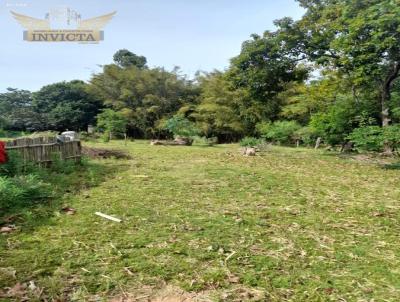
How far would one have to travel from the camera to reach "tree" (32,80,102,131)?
24.0m

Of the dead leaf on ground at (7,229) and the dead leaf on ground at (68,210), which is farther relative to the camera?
the dead leaf on ground at (68,210)

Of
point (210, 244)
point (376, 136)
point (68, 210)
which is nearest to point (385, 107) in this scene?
point (376, 136)

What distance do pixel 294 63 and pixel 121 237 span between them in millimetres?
9707

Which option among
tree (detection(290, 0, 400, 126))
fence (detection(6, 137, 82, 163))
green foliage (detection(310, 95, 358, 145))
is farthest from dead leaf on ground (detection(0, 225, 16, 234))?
green foliage (detection(310, 95, 358, 145))

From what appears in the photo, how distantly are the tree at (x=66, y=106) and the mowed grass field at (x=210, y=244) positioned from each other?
19982mm

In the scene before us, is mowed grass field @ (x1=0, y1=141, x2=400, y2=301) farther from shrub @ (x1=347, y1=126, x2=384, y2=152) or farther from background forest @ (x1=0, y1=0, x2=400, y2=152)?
background forest @ (x1=0, y1=0, x2=400, y2=152)

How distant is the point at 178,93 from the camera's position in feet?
75.8

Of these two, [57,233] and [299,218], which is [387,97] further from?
[57,233]

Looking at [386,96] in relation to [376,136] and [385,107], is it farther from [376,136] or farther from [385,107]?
[376,136]

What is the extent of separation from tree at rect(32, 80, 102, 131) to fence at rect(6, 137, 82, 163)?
17.7m

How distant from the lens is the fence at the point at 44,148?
19.4 ft

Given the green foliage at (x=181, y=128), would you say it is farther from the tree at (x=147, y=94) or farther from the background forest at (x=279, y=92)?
the tree at (x=147, y=94)

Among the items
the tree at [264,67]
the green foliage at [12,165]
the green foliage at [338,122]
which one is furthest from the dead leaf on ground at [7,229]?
the green foliage at [338,122]

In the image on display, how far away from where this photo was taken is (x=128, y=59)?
27859mm
